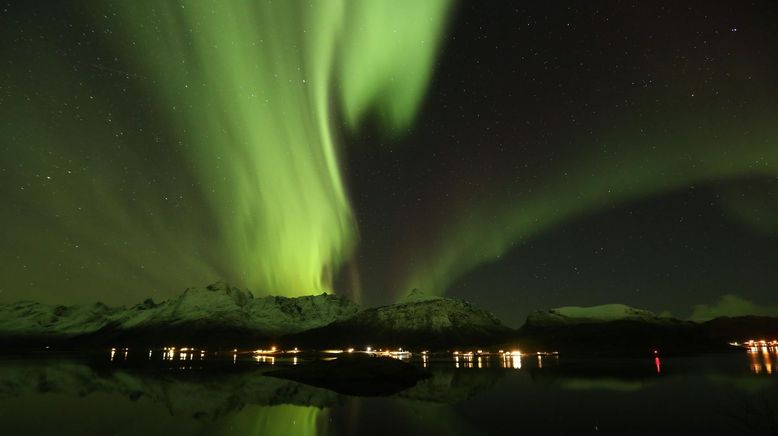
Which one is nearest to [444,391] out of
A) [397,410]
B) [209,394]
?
[397,410]

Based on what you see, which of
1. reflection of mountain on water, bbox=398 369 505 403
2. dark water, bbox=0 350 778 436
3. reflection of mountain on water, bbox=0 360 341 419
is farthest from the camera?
reflection of mountain on water, bbox=398 369 505 403

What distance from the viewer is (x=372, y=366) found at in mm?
70188

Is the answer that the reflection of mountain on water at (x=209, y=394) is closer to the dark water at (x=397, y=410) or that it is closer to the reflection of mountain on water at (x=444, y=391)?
the dark water at (x=397, y=410)

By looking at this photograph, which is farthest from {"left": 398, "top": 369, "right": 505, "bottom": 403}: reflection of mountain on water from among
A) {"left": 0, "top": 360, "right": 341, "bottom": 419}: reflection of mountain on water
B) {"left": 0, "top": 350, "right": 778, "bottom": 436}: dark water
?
{"left": 0, "top": 360, "right": 341, "bottom": 419}: reflection of mountain on water

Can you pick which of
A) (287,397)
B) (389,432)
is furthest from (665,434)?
(287,397)

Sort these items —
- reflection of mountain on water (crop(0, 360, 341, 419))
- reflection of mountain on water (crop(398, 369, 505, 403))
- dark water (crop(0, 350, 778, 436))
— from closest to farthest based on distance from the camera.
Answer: dark water (crop(0, 350, 778, 436))
reflection of mountain on water (crop(0, 360, 341, 419))
reflection of mountain on water (crop(398, 369, 505, 403))

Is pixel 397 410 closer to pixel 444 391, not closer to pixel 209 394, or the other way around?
pixel 444 391

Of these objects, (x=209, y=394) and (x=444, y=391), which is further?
(x=444, y=391)

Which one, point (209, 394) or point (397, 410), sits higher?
point (209, 394)

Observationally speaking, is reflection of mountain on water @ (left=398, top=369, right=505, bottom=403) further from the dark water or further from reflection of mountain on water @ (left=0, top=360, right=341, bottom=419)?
reflection of mountain on water @ (left=0, top=360, right=341, bottom=419)

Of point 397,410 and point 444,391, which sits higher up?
point 444,391

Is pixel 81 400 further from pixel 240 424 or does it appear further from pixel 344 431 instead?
pixel 344 431

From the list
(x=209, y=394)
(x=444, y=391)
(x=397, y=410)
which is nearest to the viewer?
(x=397, y=410)

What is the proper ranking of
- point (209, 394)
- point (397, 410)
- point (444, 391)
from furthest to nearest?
1. point (444, 391)
2. point (209, 394)
3. point (397, 410)
